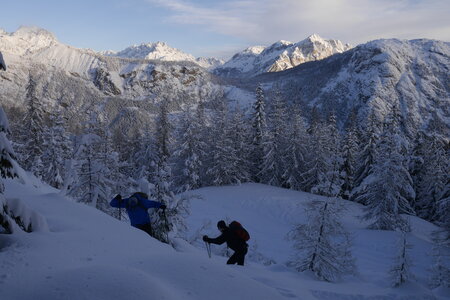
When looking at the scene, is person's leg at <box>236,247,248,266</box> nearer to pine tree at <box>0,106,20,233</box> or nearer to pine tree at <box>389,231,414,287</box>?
pine tree at <box>389,231,414,287</box>

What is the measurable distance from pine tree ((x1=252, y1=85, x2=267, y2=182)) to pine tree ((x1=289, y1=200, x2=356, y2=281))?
90.3ft

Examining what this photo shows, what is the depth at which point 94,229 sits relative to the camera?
20.5 ft

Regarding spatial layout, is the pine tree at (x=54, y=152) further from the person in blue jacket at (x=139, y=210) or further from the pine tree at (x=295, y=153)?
the pine tree at (x=295, y=153)

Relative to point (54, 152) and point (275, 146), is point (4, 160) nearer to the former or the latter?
point (54, 152)

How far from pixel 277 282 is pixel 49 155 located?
80.4ft

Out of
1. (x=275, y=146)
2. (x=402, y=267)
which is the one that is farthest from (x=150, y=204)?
(x=275, y=146)

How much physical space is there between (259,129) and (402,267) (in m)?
31.1

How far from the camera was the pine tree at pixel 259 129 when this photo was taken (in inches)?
1571

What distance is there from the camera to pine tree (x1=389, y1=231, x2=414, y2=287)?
9414 millimetres

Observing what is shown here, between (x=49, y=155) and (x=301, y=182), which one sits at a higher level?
(x=49, y=155)

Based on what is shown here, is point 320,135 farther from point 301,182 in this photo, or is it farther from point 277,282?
point 277,282

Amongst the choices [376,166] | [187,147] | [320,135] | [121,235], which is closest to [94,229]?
[121,235]

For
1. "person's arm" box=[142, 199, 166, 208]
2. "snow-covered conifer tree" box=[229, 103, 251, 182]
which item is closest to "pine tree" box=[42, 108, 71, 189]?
"snow-covered conifer tree" box=[229, 103, 251, 182]

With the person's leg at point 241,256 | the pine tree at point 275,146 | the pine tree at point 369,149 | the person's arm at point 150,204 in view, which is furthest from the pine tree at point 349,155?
the person's arm at point 150,204
